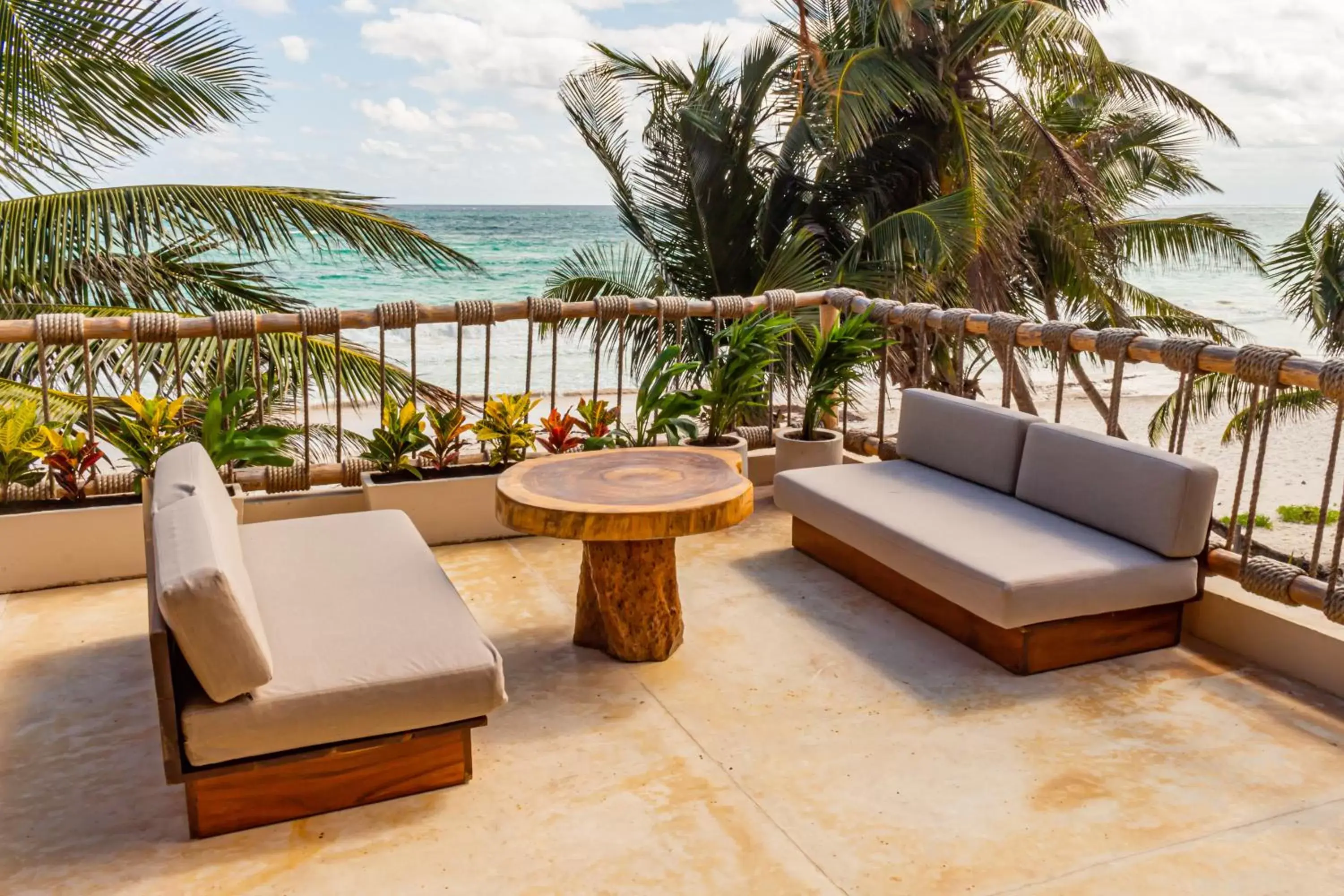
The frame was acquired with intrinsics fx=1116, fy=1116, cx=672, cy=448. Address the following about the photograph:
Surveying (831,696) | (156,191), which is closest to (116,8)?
(156,191)

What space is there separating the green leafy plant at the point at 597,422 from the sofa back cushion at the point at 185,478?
5.39 feet

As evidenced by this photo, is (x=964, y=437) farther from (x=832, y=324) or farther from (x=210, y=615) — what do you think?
(x=210, y=615)

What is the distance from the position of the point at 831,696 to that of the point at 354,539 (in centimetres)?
150

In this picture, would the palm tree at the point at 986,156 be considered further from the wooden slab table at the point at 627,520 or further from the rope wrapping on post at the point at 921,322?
the wooden slab table at the point at 627,520

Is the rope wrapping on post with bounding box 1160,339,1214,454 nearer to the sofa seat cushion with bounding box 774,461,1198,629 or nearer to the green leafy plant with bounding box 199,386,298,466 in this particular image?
the sofa seat cushion with bounding box 774,461,1198,629

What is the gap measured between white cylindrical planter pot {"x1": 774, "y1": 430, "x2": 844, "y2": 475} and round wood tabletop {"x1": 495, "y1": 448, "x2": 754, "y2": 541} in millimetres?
1173

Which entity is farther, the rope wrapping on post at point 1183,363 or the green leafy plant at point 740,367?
the green leafy plant at point 740,367

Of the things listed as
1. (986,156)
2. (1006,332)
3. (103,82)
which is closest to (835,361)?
(1006,332)

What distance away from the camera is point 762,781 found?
2.73 metres

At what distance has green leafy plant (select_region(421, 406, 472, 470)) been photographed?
4.55m

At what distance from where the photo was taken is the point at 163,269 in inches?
247

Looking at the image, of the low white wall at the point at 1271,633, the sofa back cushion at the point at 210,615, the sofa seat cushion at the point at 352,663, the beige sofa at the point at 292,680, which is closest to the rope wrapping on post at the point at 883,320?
the low white wall at the point at 1271,633

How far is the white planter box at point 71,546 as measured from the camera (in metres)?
3.97

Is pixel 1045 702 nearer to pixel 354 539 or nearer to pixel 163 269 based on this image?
pixel 354 539
